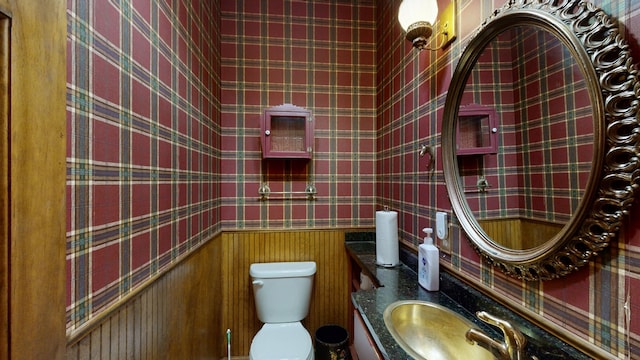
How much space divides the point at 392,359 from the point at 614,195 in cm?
64

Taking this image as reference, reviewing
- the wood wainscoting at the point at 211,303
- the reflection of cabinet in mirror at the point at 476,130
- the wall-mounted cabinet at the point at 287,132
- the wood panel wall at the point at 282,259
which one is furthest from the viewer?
the wood panel wall at the point at 282,259

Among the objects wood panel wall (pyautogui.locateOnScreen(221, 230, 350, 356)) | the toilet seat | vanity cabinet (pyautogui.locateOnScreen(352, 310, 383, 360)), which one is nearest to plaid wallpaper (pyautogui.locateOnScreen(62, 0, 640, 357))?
wood panel wall (pyautogui.locateOnScreen(221, 230, 350, 356))

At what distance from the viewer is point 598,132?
58 cm

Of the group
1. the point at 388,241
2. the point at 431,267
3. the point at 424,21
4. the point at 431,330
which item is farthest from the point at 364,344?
the point at 424,21

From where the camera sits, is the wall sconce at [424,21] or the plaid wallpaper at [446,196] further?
the wall sconce at [424,21]

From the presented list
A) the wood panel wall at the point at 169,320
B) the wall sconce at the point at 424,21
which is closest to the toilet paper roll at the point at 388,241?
the wall sconce at the point at 424,21

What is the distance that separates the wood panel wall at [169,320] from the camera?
0.75m

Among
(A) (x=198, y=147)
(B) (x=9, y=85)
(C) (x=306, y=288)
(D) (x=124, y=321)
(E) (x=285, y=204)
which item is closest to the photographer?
(B) (x=9, y=85)

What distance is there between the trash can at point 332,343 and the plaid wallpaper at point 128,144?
1.07 m

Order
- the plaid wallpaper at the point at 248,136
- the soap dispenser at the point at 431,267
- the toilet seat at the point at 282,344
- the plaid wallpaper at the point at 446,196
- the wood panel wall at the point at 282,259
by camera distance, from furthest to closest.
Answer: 1. the wood panel wall at the point at 282,259
2. the toilet seat at the point at 282,344
3. the soap dispenser at the point at 431,267
4. the plaid wallpaper at the point at 248,136
5. the plaid wallpaper at the point at 446,196

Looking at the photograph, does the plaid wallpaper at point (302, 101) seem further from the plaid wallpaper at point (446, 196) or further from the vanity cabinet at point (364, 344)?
the vanity cabinet at point (364, 344)

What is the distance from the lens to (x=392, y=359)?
706mm

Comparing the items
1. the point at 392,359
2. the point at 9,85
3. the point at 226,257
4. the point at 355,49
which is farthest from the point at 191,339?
the point at 355,49

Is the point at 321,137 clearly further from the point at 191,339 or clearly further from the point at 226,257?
the point at 191,339
